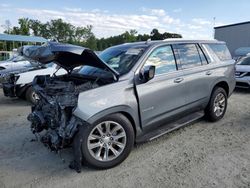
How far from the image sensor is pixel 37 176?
11.3 ft

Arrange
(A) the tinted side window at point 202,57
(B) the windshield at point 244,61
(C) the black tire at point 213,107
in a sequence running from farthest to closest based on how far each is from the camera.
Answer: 1. (B) the windshield at point 244,61
2. (C) the black tire at point 213,107
3. (A) the tinted side window at point 202,57

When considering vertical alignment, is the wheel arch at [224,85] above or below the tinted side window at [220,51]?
below

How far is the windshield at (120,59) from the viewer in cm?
397

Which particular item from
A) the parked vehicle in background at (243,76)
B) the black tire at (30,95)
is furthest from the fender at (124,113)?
the parked vehicle in background at (243,76)

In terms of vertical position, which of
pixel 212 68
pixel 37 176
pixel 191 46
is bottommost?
pixel 37 176

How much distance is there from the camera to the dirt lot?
10.6 ft

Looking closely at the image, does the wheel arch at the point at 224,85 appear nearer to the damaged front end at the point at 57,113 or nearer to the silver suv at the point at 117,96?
the silver suv at the point at 117,96

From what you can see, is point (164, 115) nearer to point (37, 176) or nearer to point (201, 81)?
point (201, 81)

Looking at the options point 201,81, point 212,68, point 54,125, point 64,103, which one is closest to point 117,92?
point 64,103

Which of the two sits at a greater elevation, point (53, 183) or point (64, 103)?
point (64, 103)

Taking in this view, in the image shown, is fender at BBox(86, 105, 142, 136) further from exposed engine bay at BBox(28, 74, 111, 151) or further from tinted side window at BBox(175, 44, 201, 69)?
tinted side window at BBox(175, 44, 201, 69)

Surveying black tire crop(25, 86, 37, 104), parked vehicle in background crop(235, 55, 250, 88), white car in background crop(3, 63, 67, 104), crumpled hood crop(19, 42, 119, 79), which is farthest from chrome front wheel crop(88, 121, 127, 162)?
parked vehicle in background crop(235, 55, 250, 88)

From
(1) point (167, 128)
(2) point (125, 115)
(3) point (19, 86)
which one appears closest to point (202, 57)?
(1) point (167, 128)

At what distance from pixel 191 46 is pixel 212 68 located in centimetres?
71
